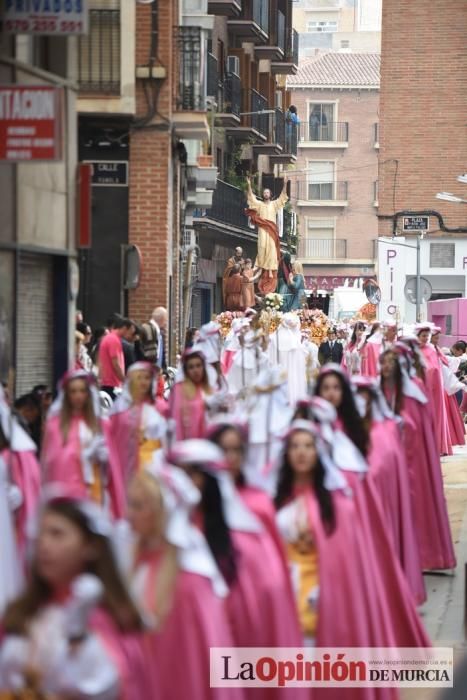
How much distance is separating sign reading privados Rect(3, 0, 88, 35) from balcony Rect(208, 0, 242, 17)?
3287cm

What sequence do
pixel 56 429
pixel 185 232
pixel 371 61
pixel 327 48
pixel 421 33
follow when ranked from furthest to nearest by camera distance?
pixel 327 48 < pixel 371 61 < pixel 421 33 < pixel 185 232 < pixel 56 429

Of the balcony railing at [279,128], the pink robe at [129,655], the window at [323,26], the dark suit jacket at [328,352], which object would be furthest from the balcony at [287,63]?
the pink robe at [129,655]

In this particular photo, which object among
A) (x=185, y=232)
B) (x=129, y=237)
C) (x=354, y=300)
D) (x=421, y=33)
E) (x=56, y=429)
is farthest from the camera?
(x=354, y=300)

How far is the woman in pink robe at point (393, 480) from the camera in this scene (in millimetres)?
12234

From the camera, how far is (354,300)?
221ft

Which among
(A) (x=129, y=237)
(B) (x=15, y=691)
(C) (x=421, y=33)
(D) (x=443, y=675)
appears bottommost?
(D) (x=443, y=675)

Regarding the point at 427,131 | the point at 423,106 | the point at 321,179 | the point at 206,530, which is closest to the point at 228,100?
the point at 423,106

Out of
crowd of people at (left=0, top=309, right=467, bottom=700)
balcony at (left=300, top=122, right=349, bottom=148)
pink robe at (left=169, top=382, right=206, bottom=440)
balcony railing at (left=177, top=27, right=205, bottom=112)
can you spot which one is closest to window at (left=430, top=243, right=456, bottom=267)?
balcony railing at (left=177, top=27, right=205, bottom=112)

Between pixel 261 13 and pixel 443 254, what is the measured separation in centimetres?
864

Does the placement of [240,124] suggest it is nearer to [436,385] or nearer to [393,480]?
[436,385]

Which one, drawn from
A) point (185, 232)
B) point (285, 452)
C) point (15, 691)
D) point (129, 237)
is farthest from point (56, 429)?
point (185, 232)

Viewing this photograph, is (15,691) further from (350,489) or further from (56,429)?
(56,429)

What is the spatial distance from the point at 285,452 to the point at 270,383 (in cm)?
350
